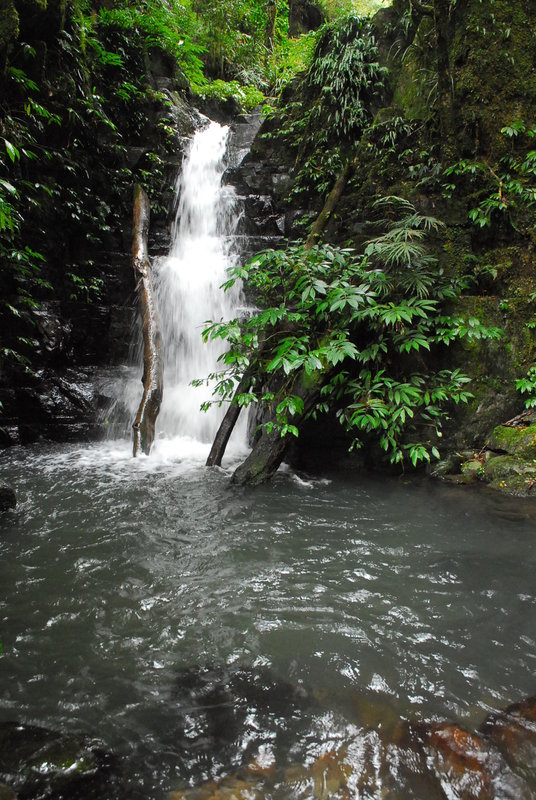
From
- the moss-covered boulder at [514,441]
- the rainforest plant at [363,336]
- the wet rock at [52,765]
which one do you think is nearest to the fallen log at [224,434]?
the rainforest plant at [363,336]

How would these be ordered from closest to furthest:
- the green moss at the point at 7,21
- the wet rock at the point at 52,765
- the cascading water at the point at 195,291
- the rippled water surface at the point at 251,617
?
the wet rock at the point at 52,765
the rippled water surface at the point at 251,617
the green moss at the point at 7,21
the cascading water at the point at 195,291

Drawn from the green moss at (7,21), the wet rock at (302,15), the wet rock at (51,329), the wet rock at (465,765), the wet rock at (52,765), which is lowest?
the wet rock at (52,765)

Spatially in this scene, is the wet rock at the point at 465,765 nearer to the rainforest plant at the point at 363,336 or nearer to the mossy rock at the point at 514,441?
the rainforest plant at the point at 363,336

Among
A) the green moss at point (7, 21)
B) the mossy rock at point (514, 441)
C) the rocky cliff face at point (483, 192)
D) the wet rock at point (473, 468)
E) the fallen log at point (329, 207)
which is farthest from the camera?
the fallen log at point (329, 207)

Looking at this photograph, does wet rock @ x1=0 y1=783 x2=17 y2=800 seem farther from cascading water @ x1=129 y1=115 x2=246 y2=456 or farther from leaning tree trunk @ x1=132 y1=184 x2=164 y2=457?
cascading water @ x1=129 y1=115 x2=246 y2=456

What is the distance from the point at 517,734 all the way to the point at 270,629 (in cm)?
125

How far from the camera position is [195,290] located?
7961 millimetres

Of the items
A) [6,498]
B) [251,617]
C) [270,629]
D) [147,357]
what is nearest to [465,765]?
[270,629]

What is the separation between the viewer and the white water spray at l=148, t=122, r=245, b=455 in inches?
268

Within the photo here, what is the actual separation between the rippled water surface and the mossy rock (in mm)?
663

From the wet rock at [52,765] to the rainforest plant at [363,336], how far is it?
276 cm

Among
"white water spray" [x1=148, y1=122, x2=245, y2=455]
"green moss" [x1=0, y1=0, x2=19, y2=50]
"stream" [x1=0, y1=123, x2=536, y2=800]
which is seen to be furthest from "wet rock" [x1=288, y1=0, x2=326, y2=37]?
"stream" [x1=0, y1=123, x2=536, y2=800]

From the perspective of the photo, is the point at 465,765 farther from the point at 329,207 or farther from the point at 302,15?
the point at 302,15

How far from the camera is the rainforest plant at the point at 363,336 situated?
4.08 m
